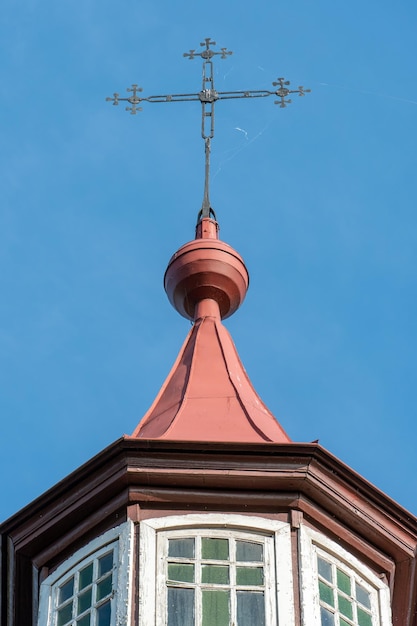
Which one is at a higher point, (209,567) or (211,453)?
(211,453)

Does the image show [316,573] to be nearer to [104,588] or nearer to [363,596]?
[363,596]

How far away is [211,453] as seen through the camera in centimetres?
1803

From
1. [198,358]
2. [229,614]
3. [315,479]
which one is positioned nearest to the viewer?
[229,614]

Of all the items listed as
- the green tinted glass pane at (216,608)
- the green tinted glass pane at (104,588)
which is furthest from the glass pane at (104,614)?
the green tinted glass pane at (216,608)

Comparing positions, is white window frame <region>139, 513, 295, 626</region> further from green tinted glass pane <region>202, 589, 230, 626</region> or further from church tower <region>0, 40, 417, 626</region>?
green tinted glass pane <region>202, 589, 230, 626</region>

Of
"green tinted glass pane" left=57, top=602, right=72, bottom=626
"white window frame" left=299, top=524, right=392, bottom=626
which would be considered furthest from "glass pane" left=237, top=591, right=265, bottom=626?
"green tinted glass pane" left=57, top=602, right=72, bottom=626

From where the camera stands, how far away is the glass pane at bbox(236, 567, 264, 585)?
17250mm

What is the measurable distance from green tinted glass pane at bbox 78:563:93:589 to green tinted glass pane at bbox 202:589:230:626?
1.20 metres

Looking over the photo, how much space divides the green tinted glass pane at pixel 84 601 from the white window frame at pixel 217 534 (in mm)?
610

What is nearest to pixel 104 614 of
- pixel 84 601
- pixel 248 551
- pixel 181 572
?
pixel 84 601

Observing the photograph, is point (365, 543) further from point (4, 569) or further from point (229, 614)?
point (4, 569)

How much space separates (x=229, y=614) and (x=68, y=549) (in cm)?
204

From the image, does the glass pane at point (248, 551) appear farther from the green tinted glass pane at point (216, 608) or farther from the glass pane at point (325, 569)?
the glass pane at point (325, 569)

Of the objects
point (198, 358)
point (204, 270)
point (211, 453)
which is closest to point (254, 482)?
point (211, 453)
